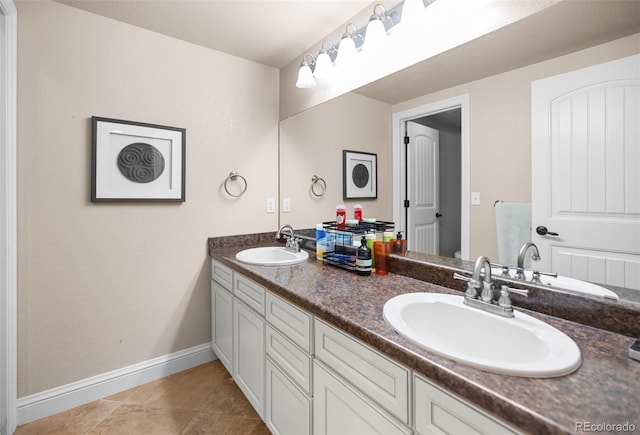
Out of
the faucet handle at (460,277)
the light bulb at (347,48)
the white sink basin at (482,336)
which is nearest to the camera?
the white sink basin at (482,336)

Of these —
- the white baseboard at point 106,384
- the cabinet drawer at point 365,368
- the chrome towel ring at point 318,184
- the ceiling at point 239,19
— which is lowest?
the white baseboard at point 106,384

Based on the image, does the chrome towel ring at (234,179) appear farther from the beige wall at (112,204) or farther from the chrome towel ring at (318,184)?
the chrome towel ring at (318,184)

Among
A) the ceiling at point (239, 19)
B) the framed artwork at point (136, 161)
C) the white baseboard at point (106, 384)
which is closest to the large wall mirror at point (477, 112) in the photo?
the ceiling at point (239, 19)

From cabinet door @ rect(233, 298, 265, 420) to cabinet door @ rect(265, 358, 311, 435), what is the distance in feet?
0.26

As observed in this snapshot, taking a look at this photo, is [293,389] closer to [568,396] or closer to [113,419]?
[568,396]

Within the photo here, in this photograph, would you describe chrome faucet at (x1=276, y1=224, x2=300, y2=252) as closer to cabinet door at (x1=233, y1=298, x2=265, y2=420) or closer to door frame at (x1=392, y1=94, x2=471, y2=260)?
cabinet door at (x1=233, y1=298, x2=265, y2=420)

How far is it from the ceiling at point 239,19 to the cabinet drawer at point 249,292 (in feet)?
4.85

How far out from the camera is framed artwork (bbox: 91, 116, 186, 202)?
1.72 meters

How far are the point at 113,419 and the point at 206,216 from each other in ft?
4.03

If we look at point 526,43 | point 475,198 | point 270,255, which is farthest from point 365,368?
point 270,255

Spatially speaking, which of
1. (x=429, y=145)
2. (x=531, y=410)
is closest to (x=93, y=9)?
(x=429, y=145)

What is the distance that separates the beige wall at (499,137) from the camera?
1.04m

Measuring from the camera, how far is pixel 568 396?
0.58 metres

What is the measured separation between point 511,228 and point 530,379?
62cm
